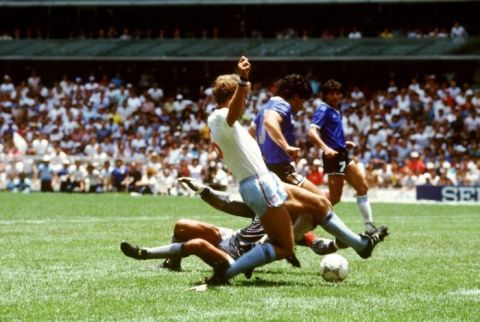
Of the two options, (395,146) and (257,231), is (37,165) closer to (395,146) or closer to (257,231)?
(395,146)

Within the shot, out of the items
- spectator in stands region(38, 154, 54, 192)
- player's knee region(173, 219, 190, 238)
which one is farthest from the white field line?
→ spectator in stands region(38, 154, 54, 192)

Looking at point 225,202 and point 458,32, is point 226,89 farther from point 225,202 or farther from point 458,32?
point 458,32

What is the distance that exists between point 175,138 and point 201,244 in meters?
30.8

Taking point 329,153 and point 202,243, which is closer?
point 202,243

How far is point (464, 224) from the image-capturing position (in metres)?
21.1

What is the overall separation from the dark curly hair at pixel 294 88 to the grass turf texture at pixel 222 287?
1.92 m

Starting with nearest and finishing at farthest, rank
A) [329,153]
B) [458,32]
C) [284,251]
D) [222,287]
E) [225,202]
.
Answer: [284,251] < [222,287] < [225,202] < [329,153] < [458,32]

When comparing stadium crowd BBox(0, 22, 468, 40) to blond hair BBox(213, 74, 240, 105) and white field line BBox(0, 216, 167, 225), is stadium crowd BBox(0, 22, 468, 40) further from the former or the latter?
blond hair BBox(213, 74, 240, 105)

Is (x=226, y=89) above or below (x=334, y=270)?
above

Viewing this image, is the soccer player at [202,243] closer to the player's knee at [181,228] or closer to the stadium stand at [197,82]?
the player's knee at [181,228]

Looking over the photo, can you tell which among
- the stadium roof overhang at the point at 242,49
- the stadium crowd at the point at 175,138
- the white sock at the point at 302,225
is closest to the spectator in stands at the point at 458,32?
the stadium roof overhang at the point at 242,49

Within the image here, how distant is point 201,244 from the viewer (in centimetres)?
1009

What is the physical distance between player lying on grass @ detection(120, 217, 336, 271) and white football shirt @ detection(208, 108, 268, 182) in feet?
2.76

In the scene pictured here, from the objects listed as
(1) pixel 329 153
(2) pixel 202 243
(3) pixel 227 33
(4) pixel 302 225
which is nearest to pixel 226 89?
(2) pixel 202 243
